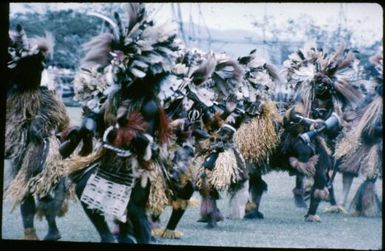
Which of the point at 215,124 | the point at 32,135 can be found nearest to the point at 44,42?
the point at 32,135

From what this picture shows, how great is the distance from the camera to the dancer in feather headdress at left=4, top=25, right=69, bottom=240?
772cm

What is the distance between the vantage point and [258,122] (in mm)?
8531

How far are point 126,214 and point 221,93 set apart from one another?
1.44 metres

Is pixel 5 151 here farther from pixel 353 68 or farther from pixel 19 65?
pixel 353 68

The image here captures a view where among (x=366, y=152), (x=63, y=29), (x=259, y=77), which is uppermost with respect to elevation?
(x=63, y=29)

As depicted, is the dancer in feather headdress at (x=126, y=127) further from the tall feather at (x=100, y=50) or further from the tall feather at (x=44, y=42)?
the tall feather at (x=44, y=42)

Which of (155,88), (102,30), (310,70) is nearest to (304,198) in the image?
(310,70)

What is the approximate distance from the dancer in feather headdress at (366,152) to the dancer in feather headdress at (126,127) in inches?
65.5

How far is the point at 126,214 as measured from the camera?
24.4ft

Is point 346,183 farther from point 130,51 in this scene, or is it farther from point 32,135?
point 32,135

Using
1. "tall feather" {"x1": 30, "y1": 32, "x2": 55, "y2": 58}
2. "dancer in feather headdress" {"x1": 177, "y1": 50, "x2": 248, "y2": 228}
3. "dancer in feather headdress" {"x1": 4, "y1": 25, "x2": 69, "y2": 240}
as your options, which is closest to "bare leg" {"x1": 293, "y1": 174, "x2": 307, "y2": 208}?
"dancer in feather headdress" {"x1": 177, "y1": 50, "x2": 248, "y2": 228}

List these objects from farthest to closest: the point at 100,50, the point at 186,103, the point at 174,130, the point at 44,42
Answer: the point at 186,103 < the point at 44,42 < the point at 174,130 < the point at 100,50

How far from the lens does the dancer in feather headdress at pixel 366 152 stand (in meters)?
7.86

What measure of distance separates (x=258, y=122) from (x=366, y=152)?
1047 millimetres
